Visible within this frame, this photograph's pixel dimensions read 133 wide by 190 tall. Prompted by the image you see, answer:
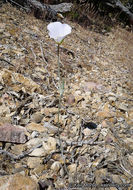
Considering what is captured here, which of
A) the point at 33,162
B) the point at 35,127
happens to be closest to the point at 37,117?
the point at 35,127

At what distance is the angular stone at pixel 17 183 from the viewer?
37.3 inches

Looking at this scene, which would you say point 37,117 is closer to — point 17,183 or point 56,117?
point 56,117

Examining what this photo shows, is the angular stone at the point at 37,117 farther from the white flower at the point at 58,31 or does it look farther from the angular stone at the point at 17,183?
the white flower at the point at 58,31

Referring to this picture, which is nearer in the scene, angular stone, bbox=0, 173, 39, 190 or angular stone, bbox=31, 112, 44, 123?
angular stone, bbox=0, 173, 39, 190

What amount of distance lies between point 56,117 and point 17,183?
72cm

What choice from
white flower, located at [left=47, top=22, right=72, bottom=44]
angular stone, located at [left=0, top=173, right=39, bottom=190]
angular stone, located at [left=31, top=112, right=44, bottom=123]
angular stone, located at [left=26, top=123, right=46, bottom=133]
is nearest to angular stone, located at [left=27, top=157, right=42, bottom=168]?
angular stone, located at [left=0, top=173, right=39, bottom=190]

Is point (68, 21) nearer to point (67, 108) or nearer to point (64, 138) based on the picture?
point (67, 108)

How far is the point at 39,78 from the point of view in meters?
2.06

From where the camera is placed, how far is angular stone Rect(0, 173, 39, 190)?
0.95 metres

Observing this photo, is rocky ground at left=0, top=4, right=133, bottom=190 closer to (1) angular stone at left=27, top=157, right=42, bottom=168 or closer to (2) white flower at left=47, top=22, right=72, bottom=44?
(1) angular stone at left=27, top=157, right=42, bottom=168

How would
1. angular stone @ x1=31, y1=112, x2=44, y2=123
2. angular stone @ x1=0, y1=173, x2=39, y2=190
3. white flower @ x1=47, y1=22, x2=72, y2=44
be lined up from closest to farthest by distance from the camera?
angular stone @ x1=0, y1=173, x2=39, y2=190 < white flower @ x1=47, y1=22, x2=72, y2=44 < angular stone @ x1=31, y1=112, x2=44, y2=123

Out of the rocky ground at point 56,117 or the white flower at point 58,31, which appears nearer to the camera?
the rocky ground at point 56,117

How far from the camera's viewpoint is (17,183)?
0.97m

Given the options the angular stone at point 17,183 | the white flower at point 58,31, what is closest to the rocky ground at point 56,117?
the angular stone at point 17,183
